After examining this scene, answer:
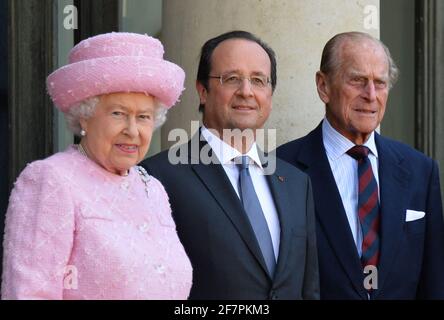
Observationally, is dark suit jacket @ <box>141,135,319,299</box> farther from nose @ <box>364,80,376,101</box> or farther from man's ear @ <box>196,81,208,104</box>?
nose @ <box>364,80,376,101</box>

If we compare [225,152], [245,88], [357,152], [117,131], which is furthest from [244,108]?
[117,131]

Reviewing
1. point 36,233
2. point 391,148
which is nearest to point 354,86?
point 391,148

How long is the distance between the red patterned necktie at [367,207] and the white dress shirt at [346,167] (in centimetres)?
2

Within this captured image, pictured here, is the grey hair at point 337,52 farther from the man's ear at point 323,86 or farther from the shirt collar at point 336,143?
the shirt collar at point 336,143

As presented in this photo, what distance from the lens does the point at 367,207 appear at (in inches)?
203

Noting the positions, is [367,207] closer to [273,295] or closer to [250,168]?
[250,168]

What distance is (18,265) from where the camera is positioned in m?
3.79

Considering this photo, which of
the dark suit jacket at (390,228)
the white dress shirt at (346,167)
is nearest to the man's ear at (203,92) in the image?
the dark suit jacket at (390,228)

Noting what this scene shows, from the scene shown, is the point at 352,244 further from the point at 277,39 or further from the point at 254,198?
the point at 277,39

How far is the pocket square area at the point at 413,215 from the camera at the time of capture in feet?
17.1
